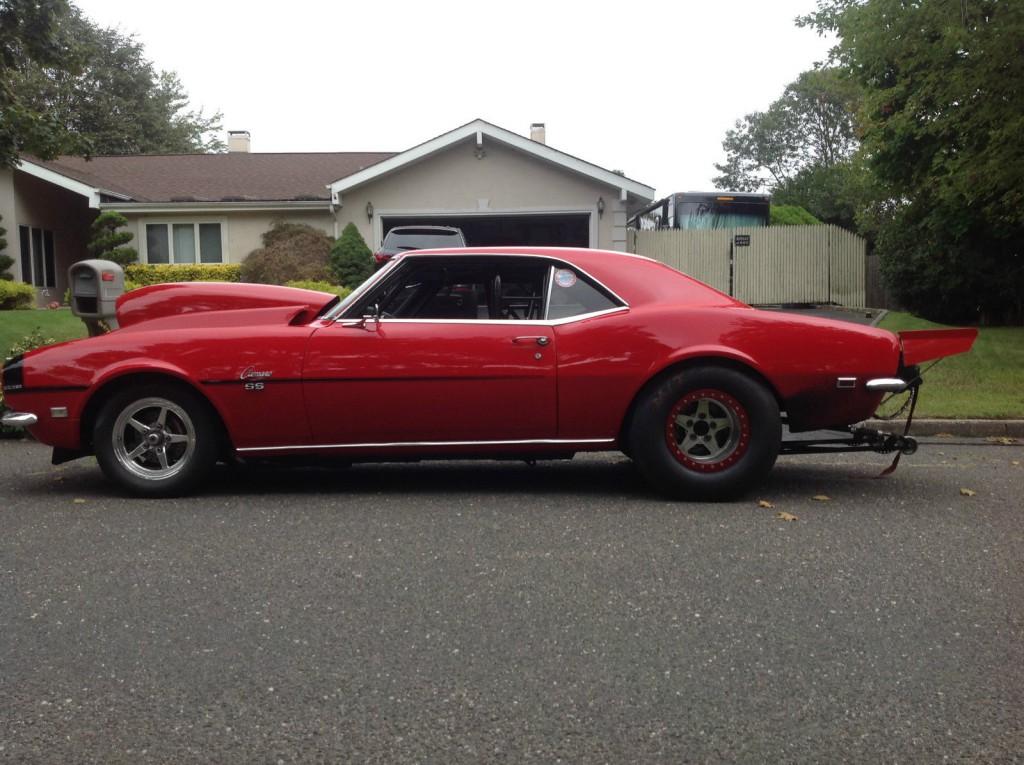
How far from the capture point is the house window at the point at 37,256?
23.8 meters

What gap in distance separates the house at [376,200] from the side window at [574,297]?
17156 millimetres

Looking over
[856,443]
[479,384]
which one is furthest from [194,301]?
[856,443]

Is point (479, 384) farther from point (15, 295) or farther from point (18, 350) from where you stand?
point (15, 295)

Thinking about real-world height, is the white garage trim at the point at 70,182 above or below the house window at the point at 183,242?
above

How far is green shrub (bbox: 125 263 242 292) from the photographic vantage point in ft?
73.7

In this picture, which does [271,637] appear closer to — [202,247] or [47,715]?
[47,715]

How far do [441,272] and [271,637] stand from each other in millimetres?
2929

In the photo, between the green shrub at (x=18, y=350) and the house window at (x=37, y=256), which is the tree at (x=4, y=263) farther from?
the green shrub at (x=18, y=350)

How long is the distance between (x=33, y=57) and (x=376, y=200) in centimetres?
982

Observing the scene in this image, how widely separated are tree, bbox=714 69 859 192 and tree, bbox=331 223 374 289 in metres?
43.7

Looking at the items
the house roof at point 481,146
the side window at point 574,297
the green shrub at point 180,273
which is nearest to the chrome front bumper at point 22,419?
the side window at point 574,297

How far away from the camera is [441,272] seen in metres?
6.11

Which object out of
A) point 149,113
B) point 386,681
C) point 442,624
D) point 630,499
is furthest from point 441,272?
point 149,113

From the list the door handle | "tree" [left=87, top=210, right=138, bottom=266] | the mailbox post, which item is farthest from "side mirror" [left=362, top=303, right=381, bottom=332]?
"tree" [left=87, top=210, right=138, bottom=266]
